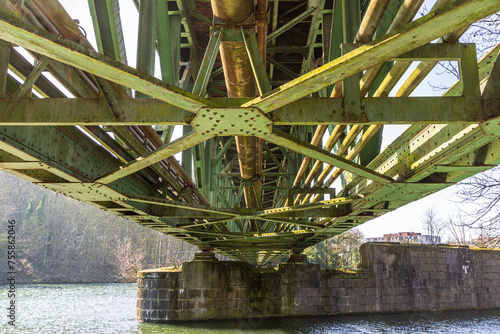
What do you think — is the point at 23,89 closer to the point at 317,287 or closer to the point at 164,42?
the point at 164,42

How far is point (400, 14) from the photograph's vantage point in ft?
12.1

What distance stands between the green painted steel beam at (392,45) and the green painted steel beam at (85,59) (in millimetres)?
827

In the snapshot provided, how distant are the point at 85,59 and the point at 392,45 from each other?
2500 mm

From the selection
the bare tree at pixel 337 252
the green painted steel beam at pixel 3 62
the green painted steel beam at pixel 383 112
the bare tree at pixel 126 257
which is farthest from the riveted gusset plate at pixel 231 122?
the bare tree at pixel 126 257

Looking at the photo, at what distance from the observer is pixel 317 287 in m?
20.1

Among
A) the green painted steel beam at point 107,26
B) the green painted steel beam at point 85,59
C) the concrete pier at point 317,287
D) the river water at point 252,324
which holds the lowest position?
the river water at point 252,324

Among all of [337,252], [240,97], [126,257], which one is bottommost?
[126,257]

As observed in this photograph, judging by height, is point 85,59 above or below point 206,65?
below

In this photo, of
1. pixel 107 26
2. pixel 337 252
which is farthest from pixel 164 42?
pixel 337 252

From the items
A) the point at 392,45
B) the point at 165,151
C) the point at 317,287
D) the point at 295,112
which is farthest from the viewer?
the point at 317,287

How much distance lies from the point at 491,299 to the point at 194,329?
21967 mm

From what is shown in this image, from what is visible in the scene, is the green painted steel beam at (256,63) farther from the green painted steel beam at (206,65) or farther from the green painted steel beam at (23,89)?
the green painted steel beam at (23,89)

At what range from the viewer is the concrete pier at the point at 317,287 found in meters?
18.2

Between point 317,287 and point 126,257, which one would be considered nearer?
point 317,287
